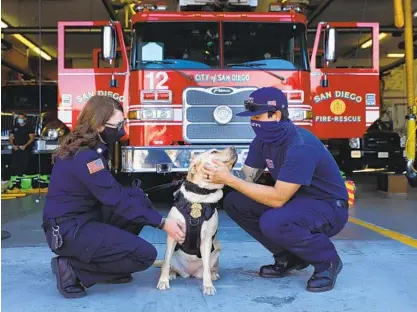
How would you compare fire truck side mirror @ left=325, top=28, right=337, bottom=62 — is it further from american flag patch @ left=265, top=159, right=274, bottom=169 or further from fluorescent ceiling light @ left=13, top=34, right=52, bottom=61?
fluorescent ceiling light @ left=13, top=34, right=52, bottom=61

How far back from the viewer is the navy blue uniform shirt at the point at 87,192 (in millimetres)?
3381

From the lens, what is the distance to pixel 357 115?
808cm

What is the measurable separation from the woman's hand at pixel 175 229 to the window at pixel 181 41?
13.7 feet

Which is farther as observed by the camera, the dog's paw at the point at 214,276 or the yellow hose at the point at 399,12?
the yellow hose at the point at 399,12

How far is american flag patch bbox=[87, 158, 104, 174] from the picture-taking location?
3367 mm

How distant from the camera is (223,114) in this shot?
7.13 meters

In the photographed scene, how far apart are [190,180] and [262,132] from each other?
0.58 m

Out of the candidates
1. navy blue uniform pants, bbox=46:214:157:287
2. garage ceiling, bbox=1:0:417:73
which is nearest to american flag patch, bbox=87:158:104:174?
navy blue uniform pants, bbox=46:214:157:287

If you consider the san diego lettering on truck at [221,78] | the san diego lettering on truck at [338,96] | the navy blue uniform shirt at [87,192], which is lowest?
the navy blue uniform shirt at [87,192]

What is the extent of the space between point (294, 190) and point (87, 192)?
1319mm

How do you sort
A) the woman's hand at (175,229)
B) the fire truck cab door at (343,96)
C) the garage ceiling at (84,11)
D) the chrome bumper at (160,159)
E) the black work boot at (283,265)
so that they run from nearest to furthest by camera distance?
the woman's hand at (175,229) → the black work boot at (283,265) → the chrome bumper at (160,159) → the fire truck cab door at (343,96) → the garage ceiling at (84,11)

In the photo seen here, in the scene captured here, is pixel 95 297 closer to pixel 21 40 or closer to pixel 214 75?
pixel 214 75

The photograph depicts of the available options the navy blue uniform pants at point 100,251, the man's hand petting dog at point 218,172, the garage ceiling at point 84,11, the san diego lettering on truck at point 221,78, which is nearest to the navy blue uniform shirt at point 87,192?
the navy blue uniform pants at point 100,251

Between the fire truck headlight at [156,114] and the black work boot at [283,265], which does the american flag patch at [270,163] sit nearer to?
the black work boot at [283,265]
